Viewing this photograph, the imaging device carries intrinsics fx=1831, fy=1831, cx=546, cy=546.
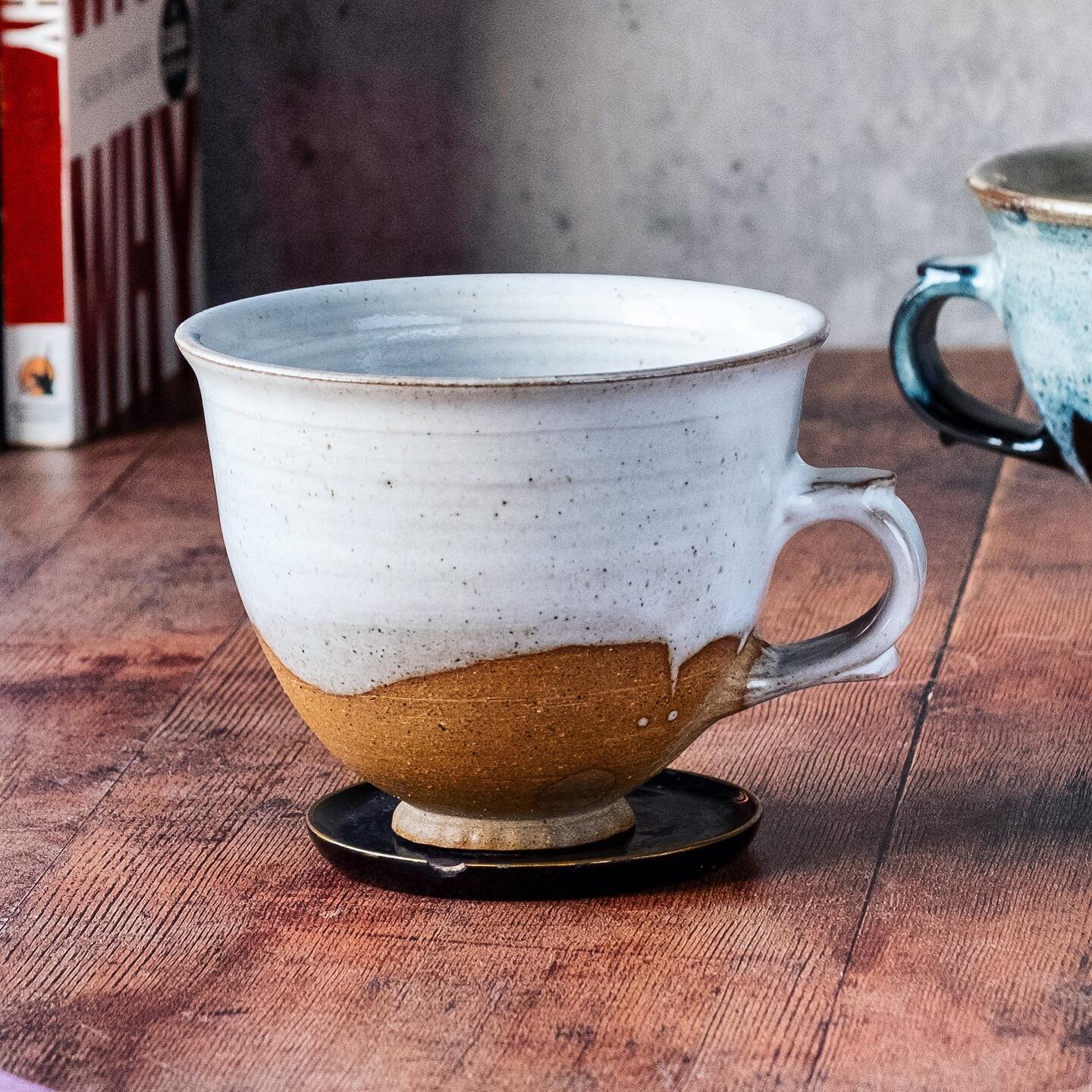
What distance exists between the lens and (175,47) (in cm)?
104

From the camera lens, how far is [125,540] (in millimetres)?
767

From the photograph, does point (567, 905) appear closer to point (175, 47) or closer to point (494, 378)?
point (494, 378)

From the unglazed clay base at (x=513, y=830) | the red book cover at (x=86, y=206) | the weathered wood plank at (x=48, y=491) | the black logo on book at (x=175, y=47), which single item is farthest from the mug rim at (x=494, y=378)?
the black logo on book at (x=175, y=47)

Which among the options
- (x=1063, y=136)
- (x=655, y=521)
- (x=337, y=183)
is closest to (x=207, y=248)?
(x=337, y=183)

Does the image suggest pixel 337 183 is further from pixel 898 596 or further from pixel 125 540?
pixel 898 596

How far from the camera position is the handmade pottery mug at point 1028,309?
1.79 ft

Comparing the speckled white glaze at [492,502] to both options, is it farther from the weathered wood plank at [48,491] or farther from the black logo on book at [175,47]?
the black logo on book at [175,47]

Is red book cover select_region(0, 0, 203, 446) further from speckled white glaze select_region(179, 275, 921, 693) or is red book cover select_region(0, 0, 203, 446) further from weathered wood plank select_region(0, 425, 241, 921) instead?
speckled white glaze select_region(179, 275, 921, 693)

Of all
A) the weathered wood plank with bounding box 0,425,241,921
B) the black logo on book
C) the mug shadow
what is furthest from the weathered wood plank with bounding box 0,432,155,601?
the mug shadow

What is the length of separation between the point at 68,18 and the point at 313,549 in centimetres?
59

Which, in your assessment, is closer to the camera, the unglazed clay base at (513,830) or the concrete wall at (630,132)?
the unglazed clay base at (513,830)

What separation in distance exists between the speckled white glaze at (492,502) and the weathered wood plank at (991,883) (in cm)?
9

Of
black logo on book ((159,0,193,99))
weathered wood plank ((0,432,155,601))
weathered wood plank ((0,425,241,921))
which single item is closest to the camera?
weathered wood plank ((0,425,241,921))

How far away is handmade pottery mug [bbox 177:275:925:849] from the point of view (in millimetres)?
393
